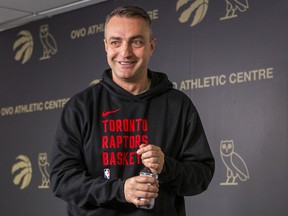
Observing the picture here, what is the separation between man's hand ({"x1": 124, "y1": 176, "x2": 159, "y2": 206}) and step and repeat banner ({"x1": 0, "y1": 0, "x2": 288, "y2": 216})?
1447 mm

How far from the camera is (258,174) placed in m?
2.71

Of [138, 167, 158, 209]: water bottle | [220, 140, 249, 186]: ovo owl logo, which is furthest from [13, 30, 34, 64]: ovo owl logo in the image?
[138, 167, 158, 209]: water bottle

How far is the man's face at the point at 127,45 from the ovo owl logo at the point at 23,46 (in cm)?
269

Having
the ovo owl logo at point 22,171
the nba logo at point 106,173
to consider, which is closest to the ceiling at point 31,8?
the ovo owl logo at point 22,171

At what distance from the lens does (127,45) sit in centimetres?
144

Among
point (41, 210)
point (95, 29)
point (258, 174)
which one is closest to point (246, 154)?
point (258, 174)

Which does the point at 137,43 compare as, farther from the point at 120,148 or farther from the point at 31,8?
the point at 31,8

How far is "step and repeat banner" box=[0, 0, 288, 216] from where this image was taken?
8.78ft

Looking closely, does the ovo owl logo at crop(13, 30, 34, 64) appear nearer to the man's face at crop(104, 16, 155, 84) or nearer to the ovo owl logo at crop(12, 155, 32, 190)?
the ovo owl logo at crop(12, 155, 32, 190)

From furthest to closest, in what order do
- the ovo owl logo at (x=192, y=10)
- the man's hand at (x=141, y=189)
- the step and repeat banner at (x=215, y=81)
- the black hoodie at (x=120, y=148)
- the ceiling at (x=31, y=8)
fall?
the ceiling at (x=31, y=8), the ovo owl logo at (x=192, y=10), the step and repeat banner at (x=215, y=81), the black hoodie at (x=120, y=148), the man's hand at (x=141, y=189)

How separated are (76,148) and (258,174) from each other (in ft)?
4.81

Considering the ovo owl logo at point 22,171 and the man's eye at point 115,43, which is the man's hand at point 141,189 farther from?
the ovo owl logo at point 22,171

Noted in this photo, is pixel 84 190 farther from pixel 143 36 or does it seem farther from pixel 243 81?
pixel 243 81

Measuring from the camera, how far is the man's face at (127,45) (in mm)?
1435
